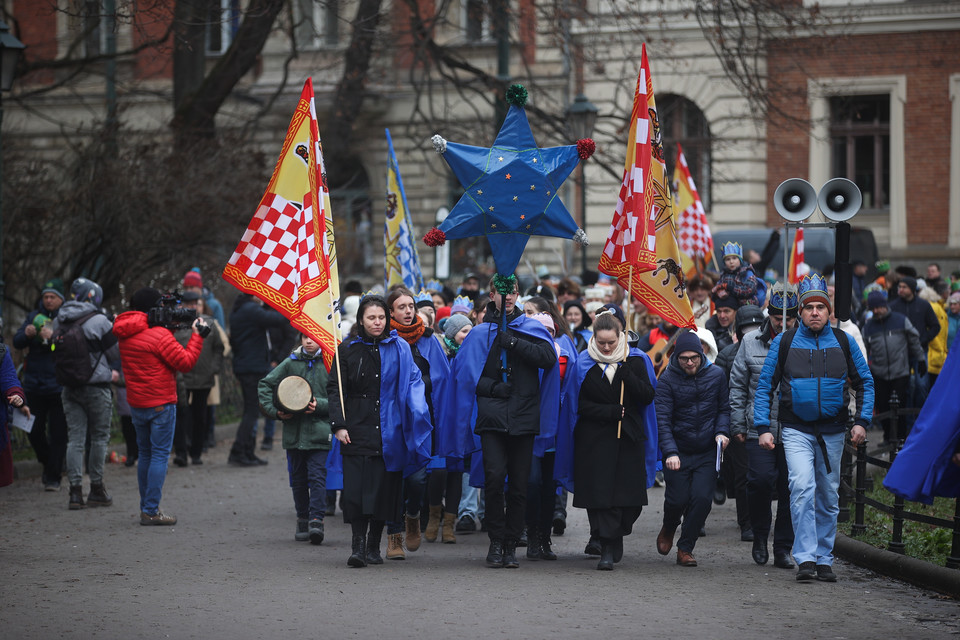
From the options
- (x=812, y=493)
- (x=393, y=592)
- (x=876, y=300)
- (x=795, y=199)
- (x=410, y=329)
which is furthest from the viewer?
(x=876, y=300)

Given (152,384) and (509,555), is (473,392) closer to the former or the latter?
(509,555)

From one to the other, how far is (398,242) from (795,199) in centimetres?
529

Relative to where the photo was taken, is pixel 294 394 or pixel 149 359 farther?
pixel 149 359

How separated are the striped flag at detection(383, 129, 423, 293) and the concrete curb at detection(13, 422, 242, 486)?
4.06 m

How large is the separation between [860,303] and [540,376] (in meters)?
11.3

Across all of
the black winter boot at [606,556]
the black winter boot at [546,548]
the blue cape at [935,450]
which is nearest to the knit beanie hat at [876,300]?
the black winter boot at [546,548]

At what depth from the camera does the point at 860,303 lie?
19625 millimetres

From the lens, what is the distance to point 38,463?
14.5m

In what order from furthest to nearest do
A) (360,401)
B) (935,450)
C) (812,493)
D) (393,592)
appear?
(360,401)
(812,493)
(393,592)
(935,450)

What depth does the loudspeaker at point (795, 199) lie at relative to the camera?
10391 mm

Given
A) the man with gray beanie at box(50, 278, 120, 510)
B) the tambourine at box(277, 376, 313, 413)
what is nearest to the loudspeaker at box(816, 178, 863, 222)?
the tambourine at box(277, 376, 313, 413)

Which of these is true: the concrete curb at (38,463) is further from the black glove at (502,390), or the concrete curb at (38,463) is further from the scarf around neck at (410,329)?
the black glove at (502,390)

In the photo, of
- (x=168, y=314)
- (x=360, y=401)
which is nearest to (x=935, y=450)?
(x=360, y=401)

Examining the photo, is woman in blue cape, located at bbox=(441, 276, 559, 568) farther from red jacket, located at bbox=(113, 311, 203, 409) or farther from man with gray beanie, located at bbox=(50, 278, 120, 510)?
man with gray beanie, located at bbox=(50, 278, 120, 510)
